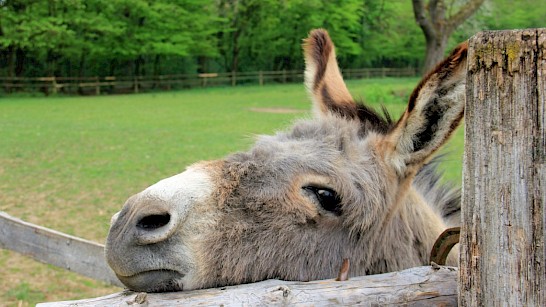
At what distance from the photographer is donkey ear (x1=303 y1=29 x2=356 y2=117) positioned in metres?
3.51

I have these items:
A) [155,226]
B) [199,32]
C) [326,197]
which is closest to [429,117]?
[326,197]

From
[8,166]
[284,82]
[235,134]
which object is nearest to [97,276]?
[8,166]

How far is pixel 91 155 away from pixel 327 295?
44.5 feet

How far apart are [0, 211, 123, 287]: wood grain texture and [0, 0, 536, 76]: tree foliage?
31.7 m

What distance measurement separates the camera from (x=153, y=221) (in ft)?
7.32

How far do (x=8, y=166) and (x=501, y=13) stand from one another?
47.2 m

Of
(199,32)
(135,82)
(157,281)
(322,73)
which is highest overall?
(199,32)

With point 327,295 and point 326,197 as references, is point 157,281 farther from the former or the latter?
point 326,197

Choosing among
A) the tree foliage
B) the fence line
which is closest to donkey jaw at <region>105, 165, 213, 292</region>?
the tree foliage

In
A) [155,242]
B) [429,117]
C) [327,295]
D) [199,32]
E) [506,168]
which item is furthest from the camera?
[199,32]

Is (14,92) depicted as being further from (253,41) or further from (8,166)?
(8,166)

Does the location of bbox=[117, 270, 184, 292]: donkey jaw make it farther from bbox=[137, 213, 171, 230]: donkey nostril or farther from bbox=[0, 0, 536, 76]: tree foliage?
bbox=[0, 0, 536, 76]: tree foliage

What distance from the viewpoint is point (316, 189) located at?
2.55 m

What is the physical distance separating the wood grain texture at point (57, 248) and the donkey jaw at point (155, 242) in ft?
7.08
